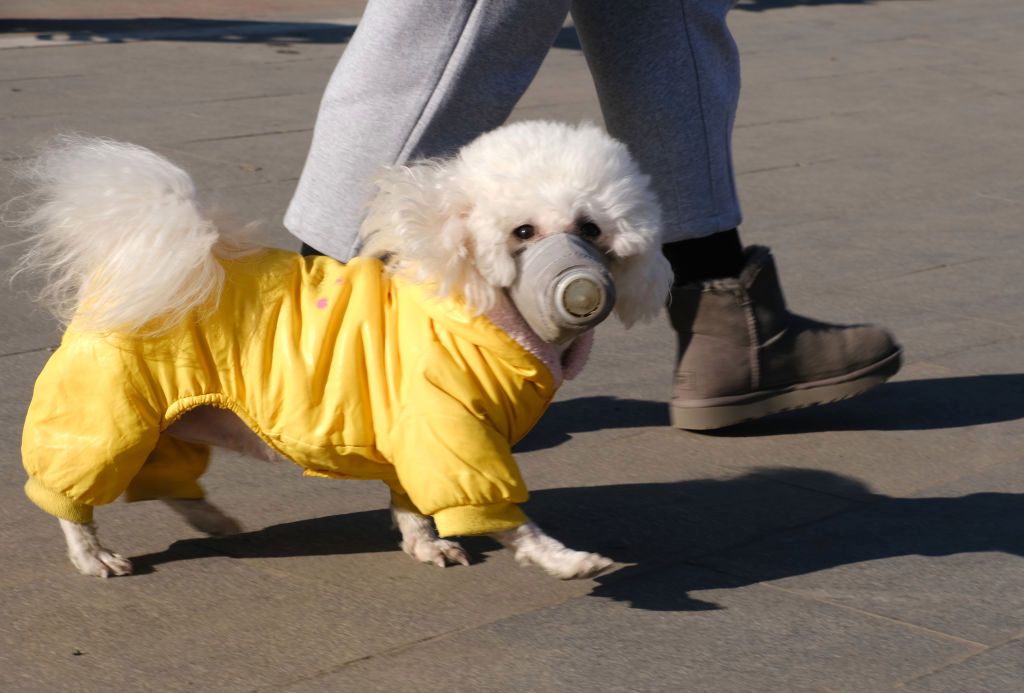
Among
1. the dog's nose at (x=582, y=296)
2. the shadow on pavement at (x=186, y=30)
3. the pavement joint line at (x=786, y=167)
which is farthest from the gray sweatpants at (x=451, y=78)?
the shadow on pavement at (x=186, y=30)

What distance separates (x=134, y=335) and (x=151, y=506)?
0.67m

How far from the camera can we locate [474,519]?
9.18 ft

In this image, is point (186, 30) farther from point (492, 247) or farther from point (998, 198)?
point (492, 247)

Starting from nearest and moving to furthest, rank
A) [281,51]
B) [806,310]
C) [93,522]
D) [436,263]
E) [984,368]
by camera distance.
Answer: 1. [436,263]
2. [93,522]
3. [984,368]
4. [806,310]
5. [281,51]

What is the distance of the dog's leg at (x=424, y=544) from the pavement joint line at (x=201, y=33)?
21.3ft

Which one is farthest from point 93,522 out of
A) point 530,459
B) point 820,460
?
point 820,460

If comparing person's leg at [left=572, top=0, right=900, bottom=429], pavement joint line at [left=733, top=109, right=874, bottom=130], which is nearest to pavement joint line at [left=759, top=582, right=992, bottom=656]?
person's leg at [left=572, top=0, right=900, bottom=429]

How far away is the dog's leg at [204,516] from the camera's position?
3.24 meters

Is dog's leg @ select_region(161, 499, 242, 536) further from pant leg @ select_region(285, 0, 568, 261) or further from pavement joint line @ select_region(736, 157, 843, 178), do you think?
pavement joint line @ select_region(736, 157, 843, 178)

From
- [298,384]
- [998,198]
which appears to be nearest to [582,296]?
[298,384]

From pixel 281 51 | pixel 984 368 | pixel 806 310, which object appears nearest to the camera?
pixel 984 368

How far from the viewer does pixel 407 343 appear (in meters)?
2.92

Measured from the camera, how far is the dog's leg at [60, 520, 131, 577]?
3.02 metres

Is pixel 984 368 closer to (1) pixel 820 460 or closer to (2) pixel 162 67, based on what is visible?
(1) pixel 820 460
